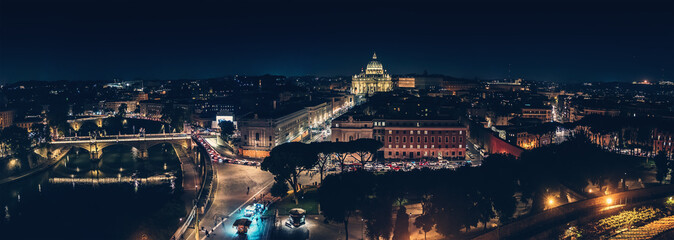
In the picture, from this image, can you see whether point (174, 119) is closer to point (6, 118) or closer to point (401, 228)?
point (6, 118)

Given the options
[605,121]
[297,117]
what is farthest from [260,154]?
[605,121]

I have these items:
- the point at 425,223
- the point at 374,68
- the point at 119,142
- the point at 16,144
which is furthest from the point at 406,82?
the point at 425,223

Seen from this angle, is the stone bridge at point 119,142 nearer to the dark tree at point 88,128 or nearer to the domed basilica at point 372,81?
the dark tree at point 88,128

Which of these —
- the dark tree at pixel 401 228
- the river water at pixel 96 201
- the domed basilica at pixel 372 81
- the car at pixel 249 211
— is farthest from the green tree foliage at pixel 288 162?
the domed basilica at pixel 372 81

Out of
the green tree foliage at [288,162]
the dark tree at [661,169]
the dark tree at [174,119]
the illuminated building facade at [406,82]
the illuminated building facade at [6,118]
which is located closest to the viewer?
the green tree foliage at [288,162]

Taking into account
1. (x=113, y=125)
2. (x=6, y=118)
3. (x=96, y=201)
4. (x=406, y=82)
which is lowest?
(x=96, y=201)

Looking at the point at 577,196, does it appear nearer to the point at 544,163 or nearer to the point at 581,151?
the point at 544,163
